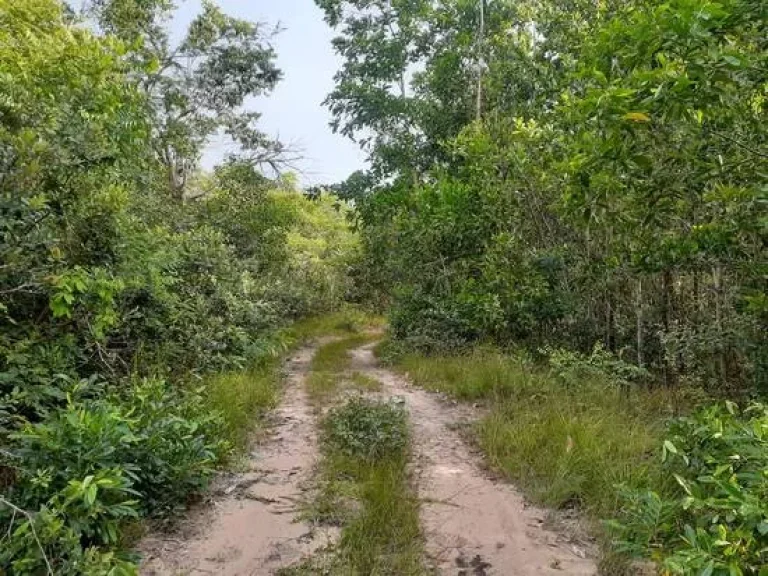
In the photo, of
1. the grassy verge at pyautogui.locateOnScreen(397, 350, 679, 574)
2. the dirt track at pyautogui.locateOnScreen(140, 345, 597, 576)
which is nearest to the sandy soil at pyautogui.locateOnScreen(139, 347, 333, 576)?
the dirt track at pyautogui.locateOnScreen(140, 345, 597, 576)

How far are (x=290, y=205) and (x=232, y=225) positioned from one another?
207 centimetres

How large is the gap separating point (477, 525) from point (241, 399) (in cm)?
333

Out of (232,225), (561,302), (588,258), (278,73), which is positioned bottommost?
(561,302)

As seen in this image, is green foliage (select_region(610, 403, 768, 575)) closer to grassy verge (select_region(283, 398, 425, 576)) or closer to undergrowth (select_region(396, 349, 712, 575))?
undergrowth (select_region(396, 349, 712, 575))

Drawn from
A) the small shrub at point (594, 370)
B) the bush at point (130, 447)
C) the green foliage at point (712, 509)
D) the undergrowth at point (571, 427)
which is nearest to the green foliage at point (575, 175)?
the small shrub at point (594, 370)

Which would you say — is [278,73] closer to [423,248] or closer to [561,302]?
[423,248]

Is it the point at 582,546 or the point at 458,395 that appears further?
the point at 458,395

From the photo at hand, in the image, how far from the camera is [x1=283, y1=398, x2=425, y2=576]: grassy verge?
3.16 metres

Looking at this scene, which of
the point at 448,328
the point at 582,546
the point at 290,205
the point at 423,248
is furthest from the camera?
the point at 290,205

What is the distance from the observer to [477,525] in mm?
3727

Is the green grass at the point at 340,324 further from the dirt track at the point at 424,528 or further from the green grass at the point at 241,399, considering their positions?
the dirt track at the point at 424,528

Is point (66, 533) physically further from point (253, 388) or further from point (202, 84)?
point (202, 84)

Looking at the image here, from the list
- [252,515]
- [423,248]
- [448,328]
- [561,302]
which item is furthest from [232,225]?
[252,515]

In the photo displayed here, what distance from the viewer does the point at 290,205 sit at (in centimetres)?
1639
